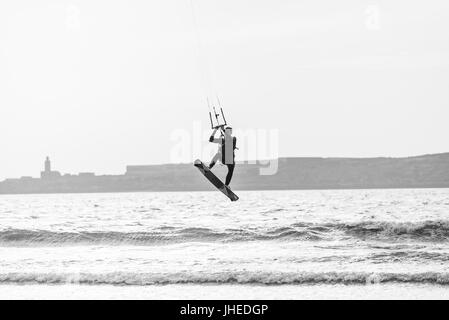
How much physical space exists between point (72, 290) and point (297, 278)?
5.71 m

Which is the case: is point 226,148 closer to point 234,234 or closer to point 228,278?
point 228,278

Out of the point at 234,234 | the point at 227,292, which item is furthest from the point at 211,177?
the point at 234,234

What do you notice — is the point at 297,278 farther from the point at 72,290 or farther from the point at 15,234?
the point at 15,234

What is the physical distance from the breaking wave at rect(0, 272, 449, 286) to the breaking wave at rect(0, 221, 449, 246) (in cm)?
1041

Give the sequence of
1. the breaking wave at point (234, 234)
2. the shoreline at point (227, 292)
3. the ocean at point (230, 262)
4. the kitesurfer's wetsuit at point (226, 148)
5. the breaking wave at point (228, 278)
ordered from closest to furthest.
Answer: the kitesurfer's wetsuit at point (226, 148) < the shoreline at point (227, 292) < the ocean at point (230, 262) < the breaking wave at point (228, 278) < the breaking wave at point (234, 234)

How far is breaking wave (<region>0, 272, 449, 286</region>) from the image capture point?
18594mm

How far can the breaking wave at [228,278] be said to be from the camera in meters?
18.6

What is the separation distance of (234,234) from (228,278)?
13.0 meters

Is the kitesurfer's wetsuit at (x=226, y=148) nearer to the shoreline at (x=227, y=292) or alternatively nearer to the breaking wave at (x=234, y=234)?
the shoreline at (x=227, y=292)

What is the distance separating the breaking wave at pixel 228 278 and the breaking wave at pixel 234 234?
1041cm

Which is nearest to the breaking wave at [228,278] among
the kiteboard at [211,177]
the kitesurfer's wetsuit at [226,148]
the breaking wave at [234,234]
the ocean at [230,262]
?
the ocean at [230,262]
